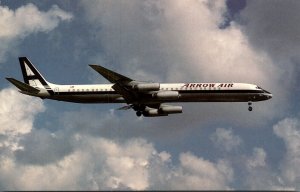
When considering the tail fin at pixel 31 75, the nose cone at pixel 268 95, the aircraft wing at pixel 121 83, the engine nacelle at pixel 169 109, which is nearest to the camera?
the aircraft wing at pixel 121 83

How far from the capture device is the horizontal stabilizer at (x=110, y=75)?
268 ft

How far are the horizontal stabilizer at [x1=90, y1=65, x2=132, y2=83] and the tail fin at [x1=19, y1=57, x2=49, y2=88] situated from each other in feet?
61.1

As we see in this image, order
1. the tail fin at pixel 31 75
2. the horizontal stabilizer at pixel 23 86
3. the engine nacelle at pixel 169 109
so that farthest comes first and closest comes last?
the tail fin at pixel 31 75
the engine nacelle at pixel 169 109
the horizontal stabilizer at pixel 23 86

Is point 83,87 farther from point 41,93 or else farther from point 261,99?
point 261,99

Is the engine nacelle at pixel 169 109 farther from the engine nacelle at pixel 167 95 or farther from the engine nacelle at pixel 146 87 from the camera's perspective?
the engine nacelle at pixel 146 87

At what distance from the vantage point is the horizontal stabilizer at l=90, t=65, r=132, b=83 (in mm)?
81812

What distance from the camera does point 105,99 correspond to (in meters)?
91.6

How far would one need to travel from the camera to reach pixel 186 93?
285ft

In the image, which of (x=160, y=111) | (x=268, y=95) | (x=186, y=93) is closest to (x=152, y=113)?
(x=160, y=111)

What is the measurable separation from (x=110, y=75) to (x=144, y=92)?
655 cm

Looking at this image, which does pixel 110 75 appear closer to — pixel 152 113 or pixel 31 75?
pixel 152 113

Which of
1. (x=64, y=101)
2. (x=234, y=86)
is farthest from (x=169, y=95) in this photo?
(x=64, y=101)

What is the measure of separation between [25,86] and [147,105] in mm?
23085

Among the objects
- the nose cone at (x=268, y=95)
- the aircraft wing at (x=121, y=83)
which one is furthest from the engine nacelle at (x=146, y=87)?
the nose cone at (x=268, y=95)
